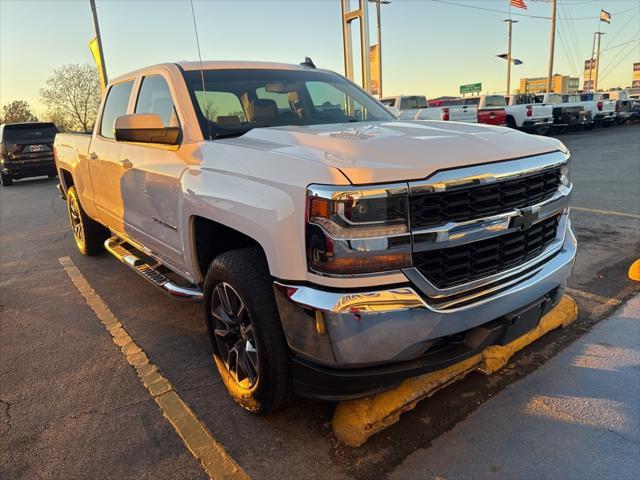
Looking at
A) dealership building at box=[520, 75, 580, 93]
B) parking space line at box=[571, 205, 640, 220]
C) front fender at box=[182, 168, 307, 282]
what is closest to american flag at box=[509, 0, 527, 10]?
parking space line at box=[571, 205, 640, 220]

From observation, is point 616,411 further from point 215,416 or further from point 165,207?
point 165,207

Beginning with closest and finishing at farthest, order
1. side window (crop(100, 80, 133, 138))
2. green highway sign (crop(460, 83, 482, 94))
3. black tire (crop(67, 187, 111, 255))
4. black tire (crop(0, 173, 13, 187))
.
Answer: side window (crop(100, 80, 133, 138))
black tire (crop(67, 187, 111, 255))
black tire (crop(0, 173, 13, 187))
green highway sign (crop(460, 83, 482, 94))

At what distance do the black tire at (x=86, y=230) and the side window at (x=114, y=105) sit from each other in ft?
4.22

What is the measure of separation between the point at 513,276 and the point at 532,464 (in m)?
0.86

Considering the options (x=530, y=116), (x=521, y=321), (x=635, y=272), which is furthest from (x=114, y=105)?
(x=530, y=116)

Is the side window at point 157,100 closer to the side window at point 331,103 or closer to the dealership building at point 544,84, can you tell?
the side window at point 331,103

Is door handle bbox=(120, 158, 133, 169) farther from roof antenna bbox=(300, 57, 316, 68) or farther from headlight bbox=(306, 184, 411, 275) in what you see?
headlight bbox=(306, 184, 411, 275)

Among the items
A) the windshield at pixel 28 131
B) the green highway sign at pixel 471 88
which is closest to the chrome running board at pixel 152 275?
the windshield at pixel 28 131

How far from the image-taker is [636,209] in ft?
22.1

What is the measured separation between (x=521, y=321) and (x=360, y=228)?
3.30 feet

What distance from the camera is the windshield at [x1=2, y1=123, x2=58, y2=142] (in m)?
15.0

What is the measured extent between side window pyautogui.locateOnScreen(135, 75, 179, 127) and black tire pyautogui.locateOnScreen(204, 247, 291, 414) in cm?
125

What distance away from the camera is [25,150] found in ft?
49.0

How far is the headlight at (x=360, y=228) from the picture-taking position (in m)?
1.92
